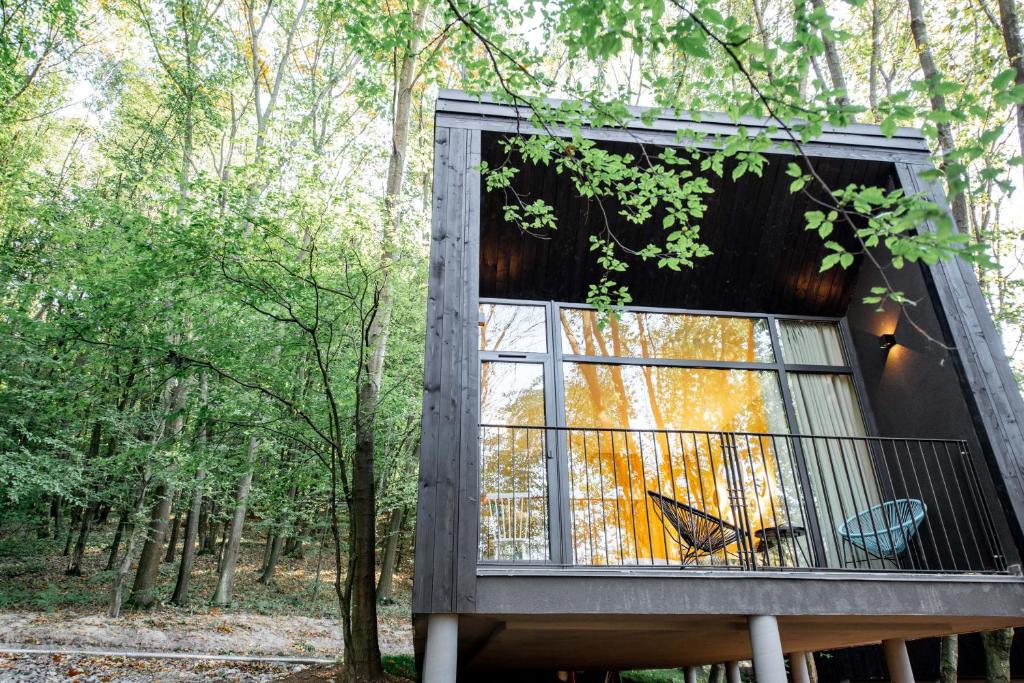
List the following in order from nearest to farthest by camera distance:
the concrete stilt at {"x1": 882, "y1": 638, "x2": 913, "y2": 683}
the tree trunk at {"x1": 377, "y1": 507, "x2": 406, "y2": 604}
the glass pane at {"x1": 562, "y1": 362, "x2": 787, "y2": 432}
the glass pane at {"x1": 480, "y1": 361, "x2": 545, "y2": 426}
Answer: the concrete stilt at {"x1": 882, "y1": 638, "x2": 913, "y2": 683}
the glass pane at {"x1": 480, "y1": 361, "x2": 545, "y2": 426}
the glass pane at {"x1": 562, "y1": 362, "x2": 787, "y2": 432}
the tree trunk at {"x1": 377, "y1": 507, "x2": 406, "y2": 604}

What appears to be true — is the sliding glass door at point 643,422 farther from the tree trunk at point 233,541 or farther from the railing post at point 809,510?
the tree trunk at point 233,541

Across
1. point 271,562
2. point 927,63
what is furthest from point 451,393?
point 271,562

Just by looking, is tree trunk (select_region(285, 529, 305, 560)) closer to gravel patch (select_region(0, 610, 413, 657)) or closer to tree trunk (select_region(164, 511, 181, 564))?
tree trunk (select_region(164, 511, 181, 564))

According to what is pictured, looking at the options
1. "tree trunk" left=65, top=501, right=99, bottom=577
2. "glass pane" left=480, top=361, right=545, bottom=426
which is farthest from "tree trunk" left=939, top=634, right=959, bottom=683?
"tree trunk" left=65, top=501, right=99, bottom=577

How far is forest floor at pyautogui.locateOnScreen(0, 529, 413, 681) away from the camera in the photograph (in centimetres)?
663

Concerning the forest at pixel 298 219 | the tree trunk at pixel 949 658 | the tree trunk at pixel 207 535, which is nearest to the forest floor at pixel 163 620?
the forest at pixel 298 219

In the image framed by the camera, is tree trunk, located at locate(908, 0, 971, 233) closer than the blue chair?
No

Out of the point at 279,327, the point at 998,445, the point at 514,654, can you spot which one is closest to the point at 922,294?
the point at 998,445

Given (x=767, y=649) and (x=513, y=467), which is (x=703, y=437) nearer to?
(x=513, y=467)

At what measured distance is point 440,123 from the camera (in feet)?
15.9

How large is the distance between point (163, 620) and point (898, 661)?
9.79 metres

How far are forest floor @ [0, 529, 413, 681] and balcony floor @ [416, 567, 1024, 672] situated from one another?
4.19 m

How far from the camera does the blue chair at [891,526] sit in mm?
4512

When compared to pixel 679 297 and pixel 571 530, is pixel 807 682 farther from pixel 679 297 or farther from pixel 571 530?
pixel 679 297
